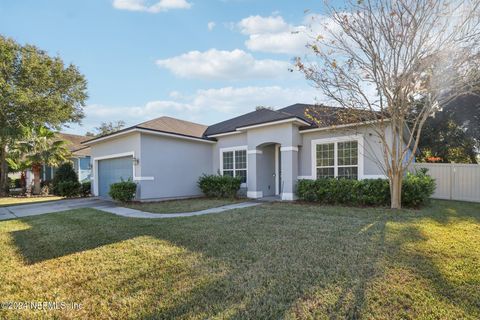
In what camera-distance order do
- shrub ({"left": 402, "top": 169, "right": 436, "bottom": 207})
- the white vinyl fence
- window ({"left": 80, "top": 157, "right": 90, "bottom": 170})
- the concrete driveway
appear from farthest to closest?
1. window ({"left": 80, "top": 157, "right": 90, "bottom": 170})
2. the white vinyl fence
3. the concrete driveway
4. shrub ({"left": 402, "top": 169, "right": 436, "bottom": 207})

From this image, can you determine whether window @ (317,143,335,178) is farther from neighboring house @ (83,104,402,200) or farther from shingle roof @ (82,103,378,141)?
shingle roof @ (82,103,378,141)

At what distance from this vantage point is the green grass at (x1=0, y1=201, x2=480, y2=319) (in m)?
2.97

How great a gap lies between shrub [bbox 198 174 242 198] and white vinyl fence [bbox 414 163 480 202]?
381 inches

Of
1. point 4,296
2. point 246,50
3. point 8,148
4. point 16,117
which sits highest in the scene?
point 246,50

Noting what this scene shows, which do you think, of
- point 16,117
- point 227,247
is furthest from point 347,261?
point 16,117

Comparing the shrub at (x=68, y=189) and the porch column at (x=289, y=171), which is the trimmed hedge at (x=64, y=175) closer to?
the shrub at (x=68, y=189)

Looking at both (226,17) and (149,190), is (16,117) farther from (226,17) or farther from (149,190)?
(226,17)

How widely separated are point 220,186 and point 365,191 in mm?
6606

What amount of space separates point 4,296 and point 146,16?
1023 centimetres

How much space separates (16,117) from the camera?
17.4 m

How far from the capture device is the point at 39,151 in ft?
59.7

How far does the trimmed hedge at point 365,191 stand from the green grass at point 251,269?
233cm

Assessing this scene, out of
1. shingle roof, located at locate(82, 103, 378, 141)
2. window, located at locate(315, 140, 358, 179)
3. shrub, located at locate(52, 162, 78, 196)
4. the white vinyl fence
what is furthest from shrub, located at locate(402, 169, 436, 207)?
shrub, located at locate(52, 162, 78, 196)

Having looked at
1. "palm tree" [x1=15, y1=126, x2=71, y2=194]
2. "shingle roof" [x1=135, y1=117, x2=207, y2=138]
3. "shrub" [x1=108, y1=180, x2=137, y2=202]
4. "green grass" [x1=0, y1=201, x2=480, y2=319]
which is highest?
"shingle roof" [x1=135, y1=117, x2=207, y2=138]
